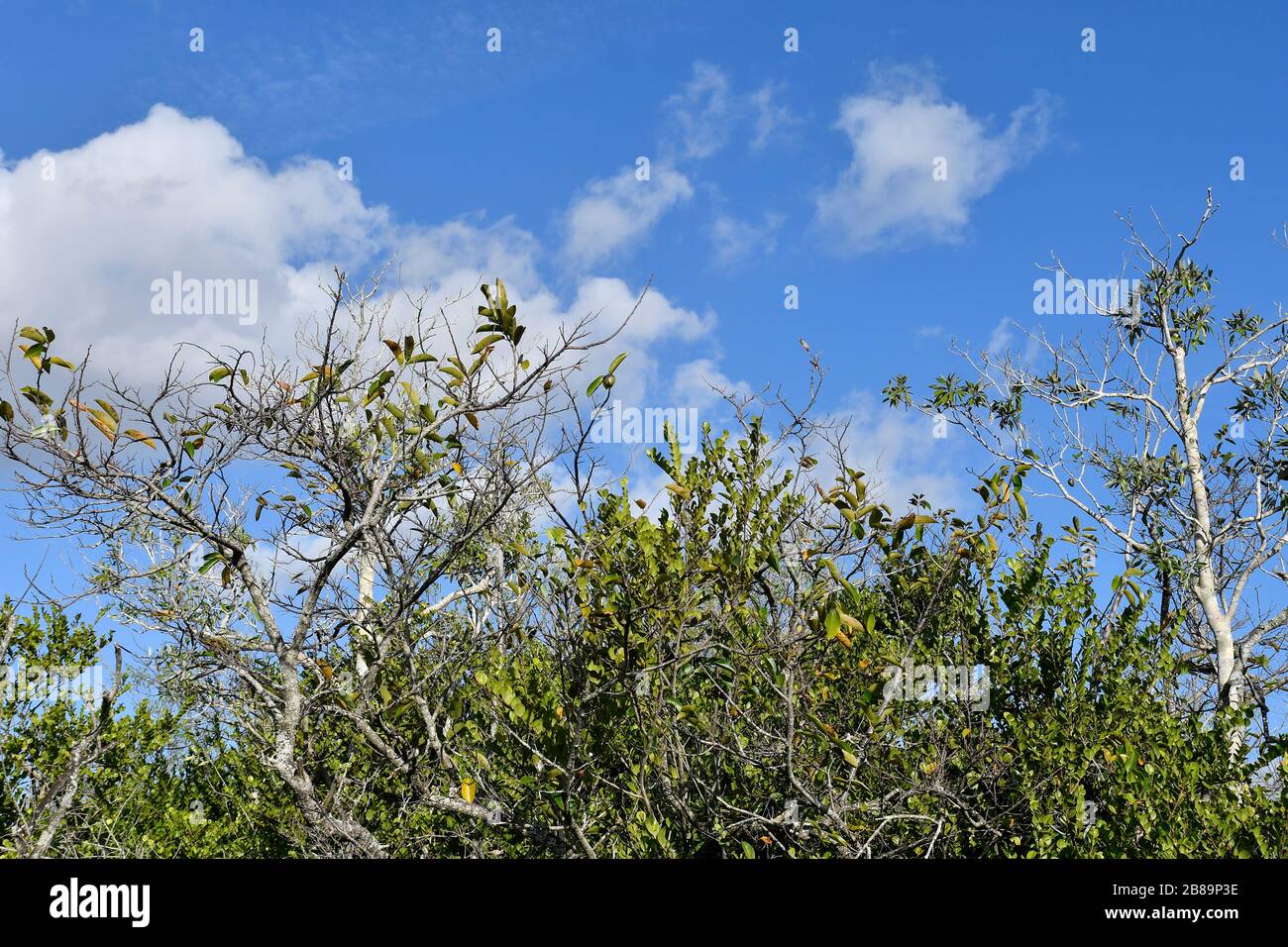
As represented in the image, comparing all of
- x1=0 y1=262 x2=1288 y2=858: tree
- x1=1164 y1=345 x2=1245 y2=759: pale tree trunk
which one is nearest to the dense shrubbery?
x1=0 y1=262 x2=1288 y2=858: tree

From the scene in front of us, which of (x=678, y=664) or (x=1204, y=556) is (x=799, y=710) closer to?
(x=678, y=664)

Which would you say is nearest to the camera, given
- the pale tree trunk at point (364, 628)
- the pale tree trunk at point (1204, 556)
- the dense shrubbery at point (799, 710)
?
the dense shrubbery at point (799, 710)

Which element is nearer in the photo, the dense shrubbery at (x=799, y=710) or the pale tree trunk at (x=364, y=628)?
the dense shrubbery at (x=799, y=710)

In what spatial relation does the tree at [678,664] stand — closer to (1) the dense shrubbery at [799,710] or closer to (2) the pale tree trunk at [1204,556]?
(1) the dense shrubbery at [799,710]

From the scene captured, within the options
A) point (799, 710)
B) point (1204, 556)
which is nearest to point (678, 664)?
point (799, 710)

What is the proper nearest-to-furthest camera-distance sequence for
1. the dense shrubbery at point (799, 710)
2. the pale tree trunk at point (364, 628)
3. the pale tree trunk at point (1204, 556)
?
the dense shrubbery at point (799, 710) < the pale tree trunk at point (364, 628) < the pale tree trunk at point (1204, 556)

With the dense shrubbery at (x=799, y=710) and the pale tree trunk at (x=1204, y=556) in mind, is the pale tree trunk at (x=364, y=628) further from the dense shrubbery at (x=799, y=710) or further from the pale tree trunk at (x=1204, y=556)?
the pale tree trunk at (x=1204, y=556)

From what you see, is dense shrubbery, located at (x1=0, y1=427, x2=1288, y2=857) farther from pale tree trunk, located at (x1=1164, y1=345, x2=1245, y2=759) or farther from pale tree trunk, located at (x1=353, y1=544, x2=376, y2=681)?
pale tree trunk, located at (x1=1164, y1=345, x2=1245, y2=759)

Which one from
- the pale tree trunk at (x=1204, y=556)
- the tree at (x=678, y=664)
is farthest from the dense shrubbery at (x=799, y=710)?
the pale tree trunk at (x=1204, y=556)

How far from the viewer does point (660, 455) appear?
5.07 m

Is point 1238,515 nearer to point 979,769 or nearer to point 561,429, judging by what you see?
point 979,769
